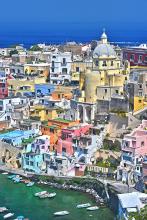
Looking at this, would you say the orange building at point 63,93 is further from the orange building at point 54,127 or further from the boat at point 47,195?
the boat at point 47,195

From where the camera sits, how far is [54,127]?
34062 millimetres

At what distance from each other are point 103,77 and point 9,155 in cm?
706

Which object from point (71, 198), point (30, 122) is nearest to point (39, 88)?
point (30, 122)

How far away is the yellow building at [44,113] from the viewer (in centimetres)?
3638

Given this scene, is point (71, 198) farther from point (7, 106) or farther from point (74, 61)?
point (74, 61)

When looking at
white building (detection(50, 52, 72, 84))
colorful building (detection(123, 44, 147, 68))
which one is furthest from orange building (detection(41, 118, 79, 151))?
colorful building (detection(123, 44, 147, 68))

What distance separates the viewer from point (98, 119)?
113ft

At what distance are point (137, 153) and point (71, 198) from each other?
3671 mm

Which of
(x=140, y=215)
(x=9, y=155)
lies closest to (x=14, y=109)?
(x=9, y=155)

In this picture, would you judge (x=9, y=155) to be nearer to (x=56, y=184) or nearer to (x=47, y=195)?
(x=56, y=184)

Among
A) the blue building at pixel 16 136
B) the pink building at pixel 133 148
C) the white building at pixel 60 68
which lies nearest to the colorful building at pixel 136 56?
the white building at pixel 60 68

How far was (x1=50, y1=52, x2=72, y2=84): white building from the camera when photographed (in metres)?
42.7

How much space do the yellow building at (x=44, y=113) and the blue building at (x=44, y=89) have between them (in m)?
3.56

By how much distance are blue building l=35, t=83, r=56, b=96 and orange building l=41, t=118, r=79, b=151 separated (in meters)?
5.93
